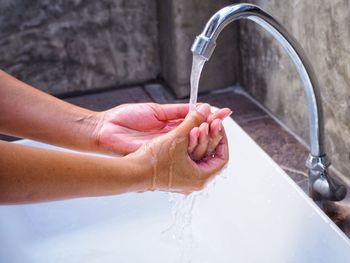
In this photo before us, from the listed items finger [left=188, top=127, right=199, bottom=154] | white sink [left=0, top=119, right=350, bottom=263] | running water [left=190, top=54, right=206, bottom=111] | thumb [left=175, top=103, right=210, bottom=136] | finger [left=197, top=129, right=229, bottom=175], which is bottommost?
white sink [left=0, top=119, right=350, bottom=263]

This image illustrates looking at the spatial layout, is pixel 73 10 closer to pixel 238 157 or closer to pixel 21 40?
pixel 21 40

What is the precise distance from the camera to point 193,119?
970mm

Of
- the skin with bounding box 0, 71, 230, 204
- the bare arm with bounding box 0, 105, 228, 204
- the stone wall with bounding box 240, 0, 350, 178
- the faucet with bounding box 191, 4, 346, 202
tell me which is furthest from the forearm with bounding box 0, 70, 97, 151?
the stone wall with bounding box 240, 0, 350, 178

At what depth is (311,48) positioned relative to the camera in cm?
125

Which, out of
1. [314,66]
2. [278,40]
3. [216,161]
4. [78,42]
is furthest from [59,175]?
[78,42]

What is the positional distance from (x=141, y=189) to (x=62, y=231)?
18.6 inches

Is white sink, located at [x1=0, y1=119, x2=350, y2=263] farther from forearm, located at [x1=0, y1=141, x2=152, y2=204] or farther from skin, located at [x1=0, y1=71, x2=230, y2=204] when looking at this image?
forearm, located at [x1=0, y1=141, x2=152, y2=204]

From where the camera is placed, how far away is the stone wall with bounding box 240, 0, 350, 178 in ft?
3.74

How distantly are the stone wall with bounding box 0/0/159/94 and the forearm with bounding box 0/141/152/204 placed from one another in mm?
1021

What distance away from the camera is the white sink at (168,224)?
1.09 m

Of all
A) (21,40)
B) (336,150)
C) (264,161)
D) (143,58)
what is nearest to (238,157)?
(264,161)

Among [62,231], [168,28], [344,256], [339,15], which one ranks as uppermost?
[339,15]

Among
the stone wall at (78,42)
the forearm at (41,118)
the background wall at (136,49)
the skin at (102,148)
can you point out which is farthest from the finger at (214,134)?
the stone wall at (78,42)

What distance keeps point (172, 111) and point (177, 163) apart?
0.23 metres
